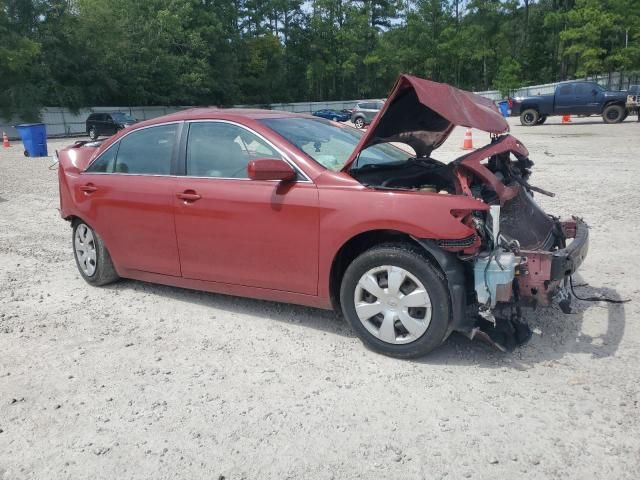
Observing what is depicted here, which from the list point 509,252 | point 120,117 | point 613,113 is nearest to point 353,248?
point 509,252

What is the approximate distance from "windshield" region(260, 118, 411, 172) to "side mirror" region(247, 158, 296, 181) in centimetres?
29

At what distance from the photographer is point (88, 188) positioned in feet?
17.2

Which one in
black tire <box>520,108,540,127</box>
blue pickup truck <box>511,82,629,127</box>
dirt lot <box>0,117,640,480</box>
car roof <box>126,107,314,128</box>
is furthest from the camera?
black tire <box>520,108,540,127</box>

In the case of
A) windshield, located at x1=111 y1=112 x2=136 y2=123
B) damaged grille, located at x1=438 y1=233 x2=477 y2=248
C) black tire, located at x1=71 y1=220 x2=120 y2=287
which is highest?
windshield, located at x1=111 y1=112 x2=136 y2=123

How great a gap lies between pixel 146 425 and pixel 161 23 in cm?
5242

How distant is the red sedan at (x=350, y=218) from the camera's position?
3.57 m

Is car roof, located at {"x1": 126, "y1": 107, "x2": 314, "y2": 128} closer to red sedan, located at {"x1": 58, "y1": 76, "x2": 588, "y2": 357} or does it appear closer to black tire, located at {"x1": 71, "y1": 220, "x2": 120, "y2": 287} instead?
red sedan, located at {"x1": 58, "y1": 76, "x2": 588, "y2": 357}

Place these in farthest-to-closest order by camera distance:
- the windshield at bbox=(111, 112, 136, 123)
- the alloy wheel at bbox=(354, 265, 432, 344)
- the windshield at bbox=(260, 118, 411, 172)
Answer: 1. the windshield at bbox=(111, 112, 136, 123)
2. the windshield at bbox=(260, 118, 411, 172)
3. the alloy wheel at bbox=(354, 265, 432, 344)

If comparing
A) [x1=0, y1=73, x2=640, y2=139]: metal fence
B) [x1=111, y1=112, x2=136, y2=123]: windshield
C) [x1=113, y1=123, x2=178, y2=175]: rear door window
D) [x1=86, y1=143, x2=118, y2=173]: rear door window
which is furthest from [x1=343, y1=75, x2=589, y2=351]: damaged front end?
[x1=0, y1=73, x2=640, y2=139]: metal fence

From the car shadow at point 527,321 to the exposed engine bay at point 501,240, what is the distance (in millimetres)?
155

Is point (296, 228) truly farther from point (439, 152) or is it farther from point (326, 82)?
point (326, 82)

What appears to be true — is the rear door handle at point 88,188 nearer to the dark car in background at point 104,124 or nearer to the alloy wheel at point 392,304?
the alloy wheel at point 392,304

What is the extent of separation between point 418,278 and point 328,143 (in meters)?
1.46

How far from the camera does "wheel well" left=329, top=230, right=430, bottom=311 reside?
12.5 ft
